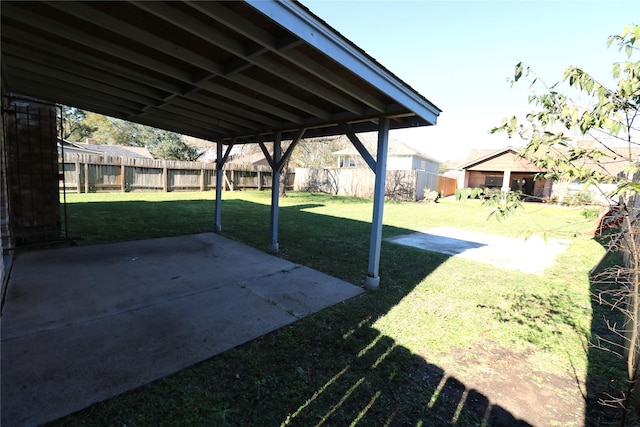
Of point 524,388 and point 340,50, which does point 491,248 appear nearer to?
point 524,388

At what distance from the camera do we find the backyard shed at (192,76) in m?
2.43

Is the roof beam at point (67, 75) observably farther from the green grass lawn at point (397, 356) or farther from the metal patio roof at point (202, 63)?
the green grass lawn at point (397, 356)

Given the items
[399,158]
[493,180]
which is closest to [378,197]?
[399,158]

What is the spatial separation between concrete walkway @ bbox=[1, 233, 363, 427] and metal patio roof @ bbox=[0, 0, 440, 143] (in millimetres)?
2554

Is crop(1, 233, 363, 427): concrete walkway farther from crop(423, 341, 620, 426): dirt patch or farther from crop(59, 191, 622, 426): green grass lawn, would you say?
crop(423, 341, 620, 426): dirt patch

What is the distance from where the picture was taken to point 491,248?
722cm

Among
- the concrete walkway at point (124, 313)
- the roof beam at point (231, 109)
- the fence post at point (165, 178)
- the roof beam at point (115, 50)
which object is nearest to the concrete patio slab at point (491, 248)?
the concrete walkway at point (124, 313)

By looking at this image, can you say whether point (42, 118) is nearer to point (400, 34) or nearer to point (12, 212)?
point (12, 212)

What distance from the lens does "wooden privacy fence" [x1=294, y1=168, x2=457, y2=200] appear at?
18.8 meters

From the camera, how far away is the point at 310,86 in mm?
3420

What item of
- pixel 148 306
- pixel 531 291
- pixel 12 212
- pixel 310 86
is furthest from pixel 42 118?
pixel 531 291

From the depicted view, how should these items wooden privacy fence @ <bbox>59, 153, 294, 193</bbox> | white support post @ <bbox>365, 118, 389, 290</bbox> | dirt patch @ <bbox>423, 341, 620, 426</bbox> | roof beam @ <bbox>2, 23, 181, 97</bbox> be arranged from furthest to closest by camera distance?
wooden privacy fence @ <bbox>59, 153, 294, 193</bbox>, white support post @ <bbox>365, 118, 389, 290</bbox>, roof beam @ <bbox>2, 23, 181, 97</bbox>, dirt patch @ <bbox>423, 341, 620, 426</bbox>

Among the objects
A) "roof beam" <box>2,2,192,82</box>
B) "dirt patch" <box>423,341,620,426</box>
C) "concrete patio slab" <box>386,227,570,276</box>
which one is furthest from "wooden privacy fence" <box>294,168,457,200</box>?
"roof beam" <box>2,2,192,82</box>

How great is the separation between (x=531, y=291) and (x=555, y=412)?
2.76 metres
